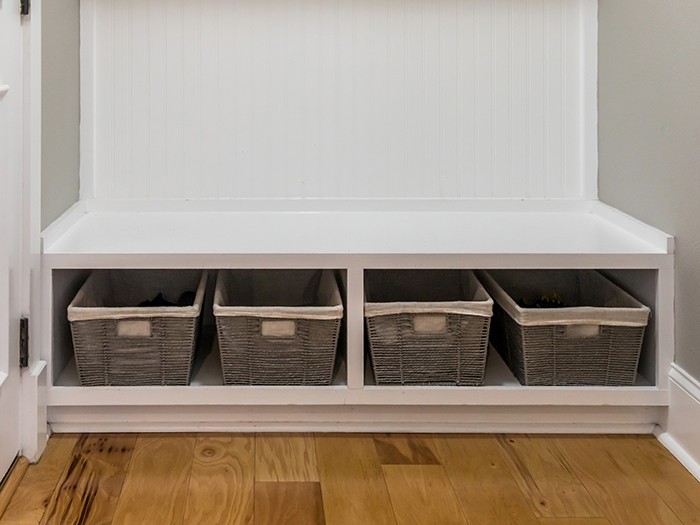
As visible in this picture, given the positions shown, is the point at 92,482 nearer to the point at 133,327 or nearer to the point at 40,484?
the point at 40,484

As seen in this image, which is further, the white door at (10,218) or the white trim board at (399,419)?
the white trim board at (399,419)

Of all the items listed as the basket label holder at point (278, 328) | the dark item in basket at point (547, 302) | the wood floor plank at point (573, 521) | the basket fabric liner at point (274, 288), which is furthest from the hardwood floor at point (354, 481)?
the basket fabric liner at point (274, 288)

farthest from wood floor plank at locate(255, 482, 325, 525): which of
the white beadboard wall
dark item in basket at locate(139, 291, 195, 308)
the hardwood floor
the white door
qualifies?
the white beadboard wall

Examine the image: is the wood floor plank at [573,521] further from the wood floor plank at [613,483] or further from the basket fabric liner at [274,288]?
the basket fabric liner at [274,288]

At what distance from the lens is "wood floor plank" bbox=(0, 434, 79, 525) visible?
1.44m

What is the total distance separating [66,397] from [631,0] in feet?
5.52

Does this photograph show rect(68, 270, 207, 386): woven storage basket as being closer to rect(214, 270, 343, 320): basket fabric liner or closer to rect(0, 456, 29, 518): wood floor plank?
rect(0, 456, 29, 518): wood floor plank

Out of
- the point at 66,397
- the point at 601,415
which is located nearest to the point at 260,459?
the point at 66,397

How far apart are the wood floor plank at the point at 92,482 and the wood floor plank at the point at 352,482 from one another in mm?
407

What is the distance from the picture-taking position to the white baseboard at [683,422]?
165 centimetres

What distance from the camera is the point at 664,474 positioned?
162 centimetres

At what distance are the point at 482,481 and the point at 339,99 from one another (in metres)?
1.20

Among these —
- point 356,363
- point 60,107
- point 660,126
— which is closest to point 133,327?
point 356,363

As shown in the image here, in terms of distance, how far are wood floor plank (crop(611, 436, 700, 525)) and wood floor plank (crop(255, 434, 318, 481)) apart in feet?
2.21
